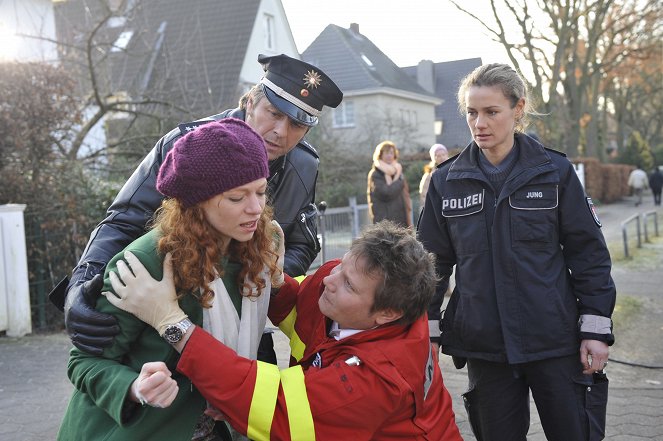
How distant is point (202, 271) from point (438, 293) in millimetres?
1538

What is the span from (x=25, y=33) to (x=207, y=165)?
12.5m

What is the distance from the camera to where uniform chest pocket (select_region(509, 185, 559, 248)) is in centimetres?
304

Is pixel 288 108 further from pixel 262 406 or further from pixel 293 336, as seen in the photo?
pixel 262 406

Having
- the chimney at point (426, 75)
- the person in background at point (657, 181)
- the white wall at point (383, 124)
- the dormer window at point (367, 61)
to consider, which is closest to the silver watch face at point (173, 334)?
the white wall at point (383, 124)

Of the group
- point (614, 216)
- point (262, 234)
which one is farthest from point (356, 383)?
point (614, 216)

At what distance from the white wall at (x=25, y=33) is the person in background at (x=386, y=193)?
5067mm

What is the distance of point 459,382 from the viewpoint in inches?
233

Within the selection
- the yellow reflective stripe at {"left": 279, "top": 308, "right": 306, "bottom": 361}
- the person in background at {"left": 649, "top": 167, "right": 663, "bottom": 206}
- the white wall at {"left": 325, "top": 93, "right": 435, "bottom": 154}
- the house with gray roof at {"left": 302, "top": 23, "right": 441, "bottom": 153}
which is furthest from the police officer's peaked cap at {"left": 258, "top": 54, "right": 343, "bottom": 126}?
the house with gray roof at {"left": 302, "top": 23, "right": 441, "bottom": 153}

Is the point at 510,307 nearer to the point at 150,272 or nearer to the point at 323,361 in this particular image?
the point at 323,361

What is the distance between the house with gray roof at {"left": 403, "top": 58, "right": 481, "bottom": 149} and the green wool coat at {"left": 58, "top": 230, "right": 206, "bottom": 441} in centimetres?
4597

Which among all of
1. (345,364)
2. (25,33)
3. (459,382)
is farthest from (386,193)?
(345,364)

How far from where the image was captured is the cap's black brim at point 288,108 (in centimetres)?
291

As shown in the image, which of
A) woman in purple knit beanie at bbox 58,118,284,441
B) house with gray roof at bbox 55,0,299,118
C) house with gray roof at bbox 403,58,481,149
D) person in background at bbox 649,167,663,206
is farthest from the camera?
house with gray roof at bbox 403,58,481,149

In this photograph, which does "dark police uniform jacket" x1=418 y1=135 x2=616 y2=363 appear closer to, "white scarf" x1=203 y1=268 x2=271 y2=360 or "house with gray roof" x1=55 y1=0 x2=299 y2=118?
"white scarf" x1=203 y1=268 x2=271 y2=360
